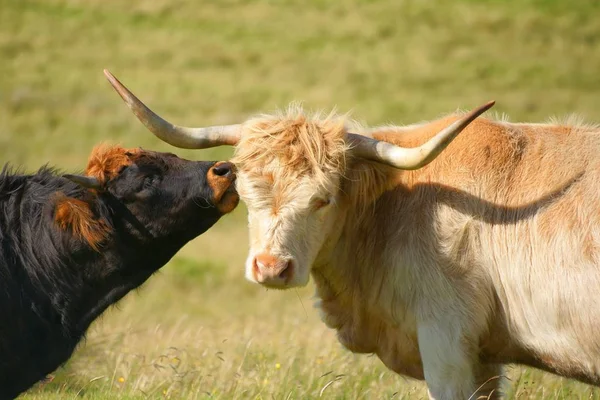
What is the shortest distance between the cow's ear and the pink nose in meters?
1.37

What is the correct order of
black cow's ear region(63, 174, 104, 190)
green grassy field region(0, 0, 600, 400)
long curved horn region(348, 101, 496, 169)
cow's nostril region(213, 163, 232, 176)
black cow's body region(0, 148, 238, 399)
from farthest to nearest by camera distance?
green grassy field region(0, 0, 600, 400), cow's nostril region(213, 163, 232, 176), black cow's body region(0, 148, 238, 399), black cow's ear region(63, 174, 104, 190), long curved horn region(348, 101, 496, 169)

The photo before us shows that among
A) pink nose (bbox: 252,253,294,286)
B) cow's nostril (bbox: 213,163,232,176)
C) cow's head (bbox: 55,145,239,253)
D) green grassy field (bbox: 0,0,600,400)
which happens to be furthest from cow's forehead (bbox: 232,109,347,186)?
green grassy field (bbox: 0,0,600,400)

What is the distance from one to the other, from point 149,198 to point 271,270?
1.40 m

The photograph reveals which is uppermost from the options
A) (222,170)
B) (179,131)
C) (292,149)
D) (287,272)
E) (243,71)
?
(292,149)

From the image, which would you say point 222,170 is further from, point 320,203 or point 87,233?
point 87,233

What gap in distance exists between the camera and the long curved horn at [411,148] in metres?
6.49

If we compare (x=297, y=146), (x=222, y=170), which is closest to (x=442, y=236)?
(x=297, y=146)

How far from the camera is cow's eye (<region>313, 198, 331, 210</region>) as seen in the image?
681 cm

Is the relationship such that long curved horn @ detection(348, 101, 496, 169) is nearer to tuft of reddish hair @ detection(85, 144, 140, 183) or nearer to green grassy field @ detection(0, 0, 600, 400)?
tuft of reddish hair @ detection(85, 144, 140, 183)

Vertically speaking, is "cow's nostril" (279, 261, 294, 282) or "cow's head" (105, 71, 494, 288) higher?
"cow's head" (105, 71, 494, 288)

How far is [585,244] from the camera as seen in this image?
6.48m

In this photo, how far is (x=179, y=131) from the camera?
7.50 meters

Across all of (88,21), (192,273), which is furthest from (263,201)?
(88,21)

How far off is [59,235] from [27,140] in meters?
23.1
